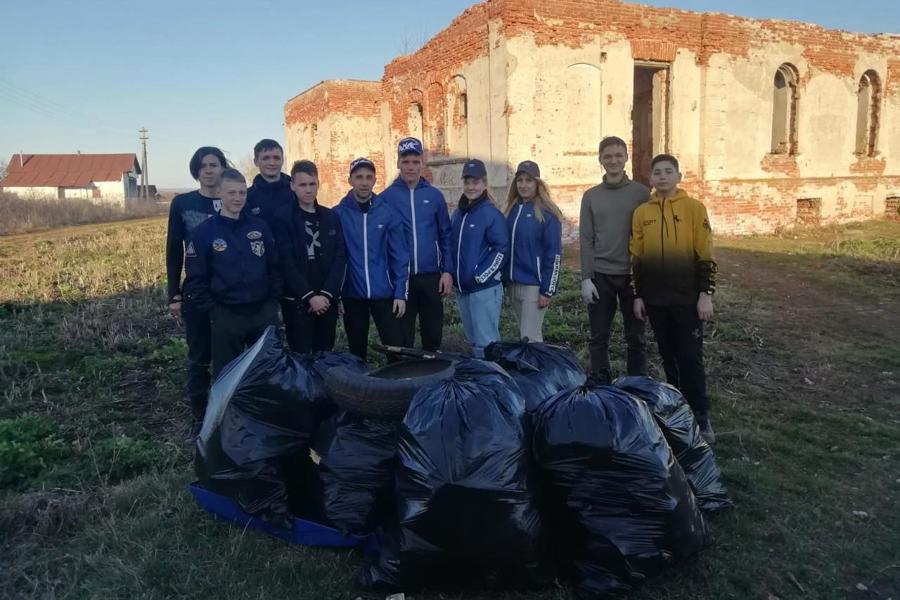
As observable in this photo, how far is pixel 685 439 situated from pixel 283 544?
1.90 m

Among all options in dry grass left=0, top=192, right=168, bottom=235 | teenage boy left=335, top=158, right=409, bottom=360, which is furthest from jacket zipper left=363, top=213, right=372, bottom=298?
dry grass left=0, top=192, right=168, bottom=235

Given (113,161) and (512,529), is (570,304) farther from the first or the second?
(113,161)

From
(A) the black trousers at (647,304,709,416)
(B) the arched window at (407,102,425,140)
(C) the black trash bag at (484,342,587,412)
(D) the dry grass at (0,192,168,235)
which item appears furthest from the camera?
(D) the dry grass at (0,192,168,235)

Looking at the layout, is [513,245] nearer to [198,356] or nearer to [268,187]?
[268,187]

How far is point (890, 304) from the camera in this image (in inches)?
310

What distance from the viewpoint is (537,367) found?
325cm

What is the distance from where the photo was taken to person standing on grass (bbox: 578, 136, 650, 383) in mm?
4117

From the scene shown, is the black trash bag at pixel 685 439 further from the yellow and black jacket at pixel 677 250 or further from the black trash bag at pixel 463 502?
the yellow and black jacket at pixel 677 250

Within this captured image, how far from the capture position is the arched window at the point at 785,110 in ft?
47.5

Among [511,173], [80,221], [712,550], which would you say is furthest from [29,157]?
[712,550]

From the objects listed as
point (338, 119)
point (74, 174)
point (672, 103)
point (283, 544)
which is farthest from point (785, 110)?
point (74, 174)

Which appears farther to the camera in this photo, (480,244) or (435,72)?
(435,72)

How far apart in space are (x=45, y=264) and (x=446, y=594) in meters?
13.4

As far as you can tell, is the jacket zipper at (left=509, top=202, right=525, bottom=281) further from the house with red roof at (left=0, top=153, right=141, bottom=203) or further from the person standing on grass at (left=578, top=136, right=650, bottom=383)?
the house with red roof at (left=0, top=153, right=141, bottom=203)
